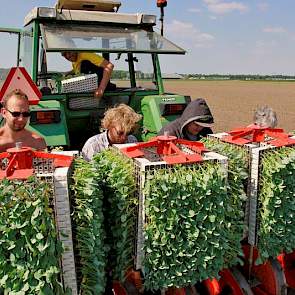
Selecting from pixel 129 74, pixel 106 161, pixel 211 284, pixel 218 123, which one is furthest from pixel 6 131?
pixel 218 123

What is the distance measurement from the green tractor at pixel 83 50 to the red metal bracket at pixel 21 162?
1.87 m

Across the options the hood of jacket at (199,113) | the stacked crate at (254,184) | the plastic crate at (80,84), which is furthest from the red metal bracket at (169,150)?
the plastic crate at (80,84)

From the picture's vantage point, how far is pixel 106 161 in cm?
254

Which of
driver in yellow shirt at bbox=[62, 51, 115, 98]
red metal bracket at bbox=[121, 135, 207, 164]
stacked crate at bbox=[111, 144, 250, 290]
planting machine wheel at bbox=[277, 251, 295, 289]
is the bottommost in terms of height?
planting machine wheel at bbox=[277, 251, 295, 289]

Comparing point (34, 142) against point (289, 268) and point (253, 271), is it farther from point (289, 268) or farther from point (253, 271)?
point (289, 268)

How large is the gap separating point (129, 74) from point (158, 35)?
34.7 inches

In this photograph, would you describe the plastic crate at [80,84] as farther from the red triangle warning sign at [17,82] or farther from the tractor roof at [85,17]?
the red triangle warning sign at [17,82]

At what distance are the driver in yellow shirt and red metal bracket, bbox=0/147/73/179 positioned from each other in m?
2.59

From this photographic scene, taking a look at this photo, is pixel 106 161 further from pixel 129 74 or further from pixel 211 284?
pixel 129 74

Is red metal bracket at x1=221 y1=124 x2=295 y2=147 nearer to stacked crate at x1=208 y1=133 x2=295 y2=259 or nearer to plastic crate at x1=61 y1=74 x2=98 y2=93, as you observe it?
stacked crate at x1=208 y1=133 x2=295 y2=259

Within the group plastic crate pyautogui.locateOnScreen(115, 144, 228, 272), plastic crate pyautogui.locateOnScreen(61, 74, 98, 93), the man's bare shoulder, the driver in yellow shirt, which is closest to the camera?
plastic crate pyautogui.locateOnScreen(115, 144, 228, 272)

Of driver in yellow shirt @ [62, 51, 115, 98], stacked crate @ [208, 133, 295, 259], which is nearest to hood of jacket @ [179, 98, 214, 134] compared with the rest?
stacked crate @ [208, 133, 295, 259]

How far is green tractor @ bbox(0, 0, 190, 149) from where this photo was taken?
4062mm

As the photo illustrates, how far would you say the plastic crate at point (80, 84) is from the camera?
4.54 metres
